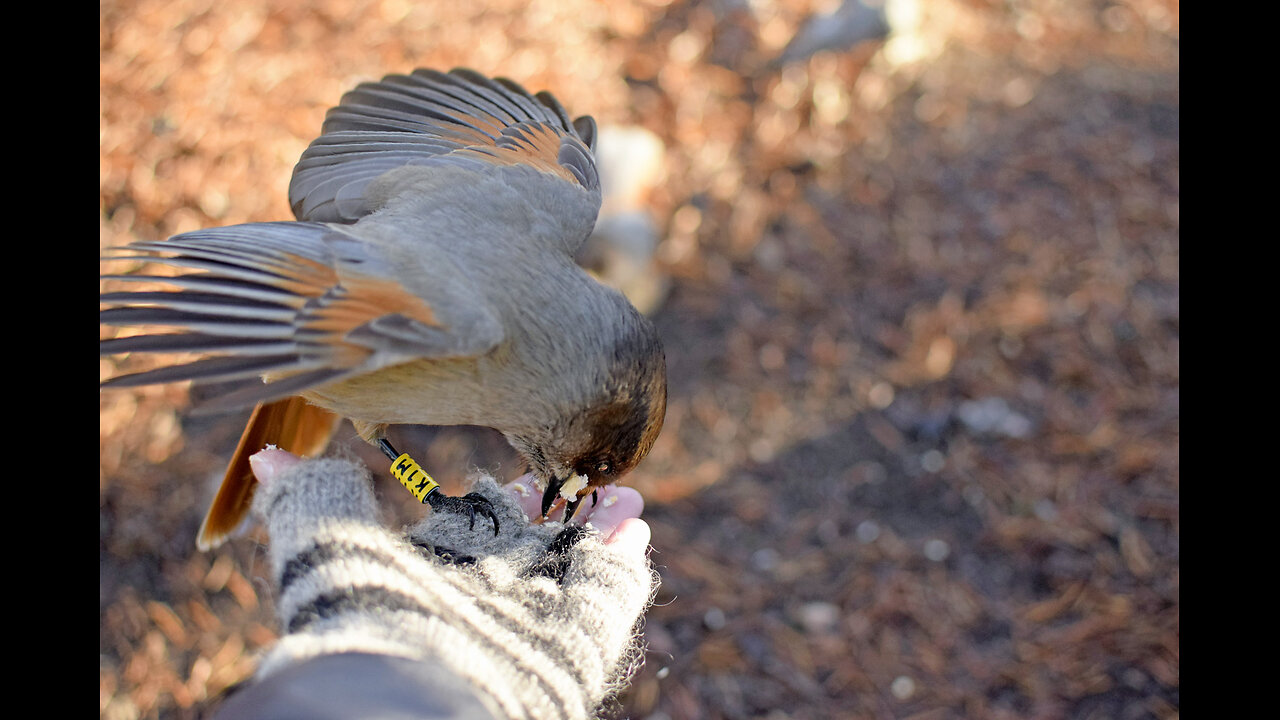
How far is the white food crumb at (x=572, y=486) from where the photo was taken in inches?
124

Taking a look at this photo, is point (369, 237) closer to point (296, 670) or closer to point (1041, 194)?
point (296, 670)

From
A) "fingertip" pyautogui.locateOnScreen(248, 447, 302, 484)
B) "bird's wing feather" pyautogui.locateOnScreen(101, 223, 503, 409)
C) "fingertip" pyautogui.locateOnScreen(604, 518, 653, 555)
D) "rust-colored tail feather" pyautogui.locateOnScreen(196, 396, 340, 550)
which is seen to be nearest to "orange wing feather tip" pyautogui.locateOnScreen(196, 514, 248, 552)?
"rust-colored tail feather" pyautogui.locateOnScreen(196, 396, 340, 550)

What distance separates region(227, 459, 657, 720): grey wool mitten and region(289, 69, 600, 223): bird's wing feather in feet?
4.50

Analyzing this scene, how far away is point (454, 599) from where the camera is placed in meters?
2.33

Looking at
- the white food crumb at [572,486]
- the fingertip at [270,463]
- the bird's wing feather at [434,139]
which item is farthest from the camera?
the bird's wing feather at [434,139]

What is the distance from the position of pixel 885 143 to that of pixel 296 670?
5.44 metres

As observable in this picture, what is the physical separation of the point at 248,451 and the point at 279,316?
44.8 inches

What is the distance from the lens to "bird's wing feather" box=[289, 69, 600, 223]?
3.65 metres

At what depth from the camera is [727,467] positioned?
475 centimetres

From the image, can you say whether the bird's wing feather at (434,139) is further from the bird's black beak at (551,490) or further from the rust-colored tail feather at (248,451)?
the bird's black beak at (551,490)

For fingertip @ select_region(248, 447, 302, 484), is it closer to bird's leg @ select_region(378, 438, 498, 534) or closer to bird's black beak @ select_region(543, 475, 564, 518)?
bird's leg @ select_region(378, 438, 498, 534)

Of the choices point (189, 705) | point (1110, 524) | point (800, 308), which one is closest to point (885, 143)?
point (800, 308)

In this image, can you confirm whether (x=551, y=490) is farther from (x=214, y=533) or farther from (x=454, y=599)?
(x=214, y=533)

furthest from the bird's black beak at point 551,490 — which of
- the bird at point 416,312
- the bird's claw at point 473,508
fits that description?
the bird's claw at point 473,508
